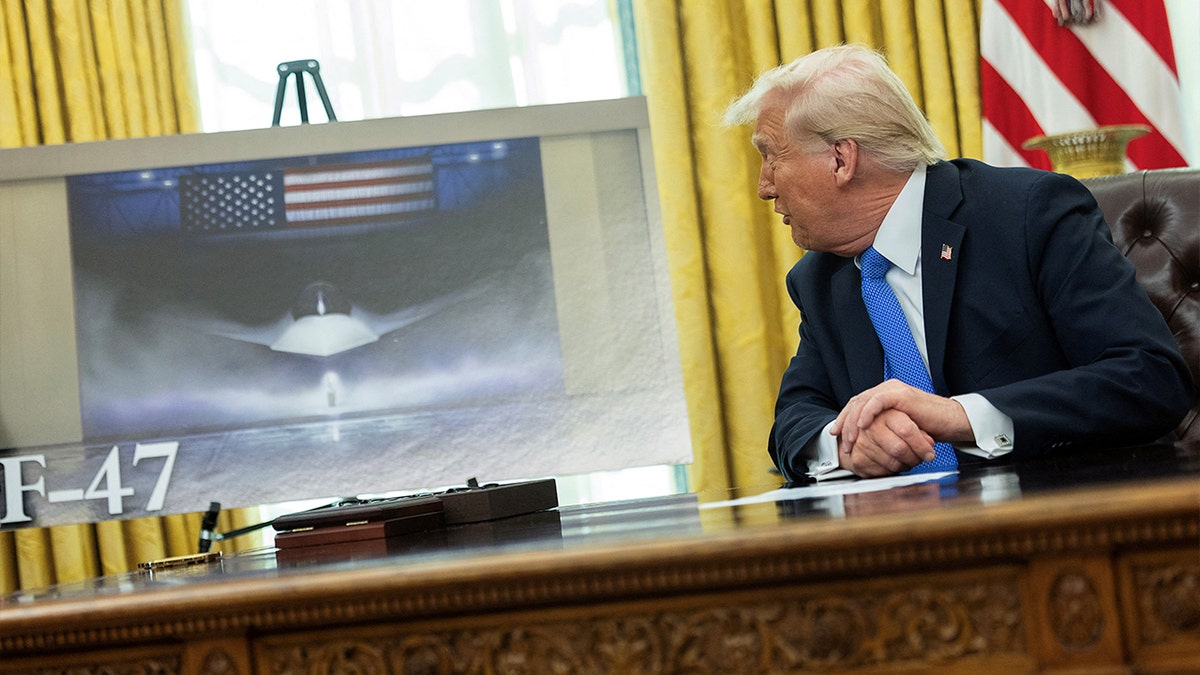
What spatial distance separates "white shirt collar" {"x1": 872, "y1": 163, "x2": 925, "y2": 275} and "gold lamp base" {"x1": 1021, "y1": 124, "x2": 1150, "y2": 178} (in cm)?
84

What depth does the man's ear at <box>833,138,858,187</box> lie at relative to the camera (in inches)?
73.1

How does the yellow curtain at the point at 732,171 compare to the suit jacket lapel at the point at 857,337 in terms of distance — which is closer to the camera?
the suit jacket lapel at the point at 857,337

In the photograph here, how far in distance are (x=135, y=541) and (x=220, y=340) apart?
106 cm

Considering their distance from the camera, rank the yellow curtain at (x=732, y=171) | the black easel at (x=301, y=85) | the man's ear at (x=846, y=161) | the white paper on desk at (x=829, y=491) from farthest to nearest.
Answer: the yellow curtain at (x=732, y=171) < the black easel at (x=301, y=85) < the man's ear at (x=846, y=161) < the white paper on desk at (x=829, y=491)

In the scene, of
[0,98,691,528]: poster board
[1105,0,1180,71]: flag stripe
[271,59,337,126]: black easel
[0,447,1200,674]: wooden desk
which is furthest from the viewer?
[1105,0,1180,71]: flag stripe

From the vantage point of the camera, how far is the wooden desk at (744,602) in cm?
64


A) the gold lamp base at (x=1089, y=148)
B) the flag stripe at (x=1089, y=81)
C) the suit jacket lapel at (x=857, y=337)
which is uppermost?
the flag stripe at (x=1089, y=81)

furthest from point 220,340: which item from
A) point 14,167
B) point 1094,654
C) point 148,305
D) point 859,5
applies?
point 1094,654

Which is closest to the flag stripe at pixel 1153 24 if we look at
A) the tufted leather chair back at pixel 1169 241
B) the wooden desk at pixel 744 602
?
the tufted leather chair back at pixel 1169 241

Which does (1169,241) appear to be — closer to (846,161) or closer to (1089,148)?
(846,161)

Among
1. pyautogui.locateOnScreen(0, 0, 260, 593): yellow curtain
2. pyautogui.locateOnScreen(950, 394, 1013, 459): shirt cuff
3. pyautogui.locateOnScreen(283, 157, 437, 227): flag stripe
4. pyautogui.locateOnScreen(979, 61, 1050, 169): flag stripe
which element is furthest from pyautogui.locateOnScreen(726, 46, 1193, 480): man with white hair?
pyautogui.locateOnScreen(0, 0, 260, 593): yellow curtain

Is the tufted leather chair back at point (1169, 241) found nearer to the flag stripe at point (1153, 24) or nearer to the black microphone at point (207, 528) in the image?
the flag stripe at point (1153, 24)

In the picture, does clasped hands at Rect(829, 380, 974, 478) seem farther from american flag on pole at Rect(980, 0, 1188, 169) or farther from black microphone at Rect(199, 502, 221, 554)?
american flag on pole at Rect(980, 0, 1188, 169)

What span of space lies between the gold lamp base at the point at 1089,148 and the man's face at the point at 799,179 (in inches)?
33.7
